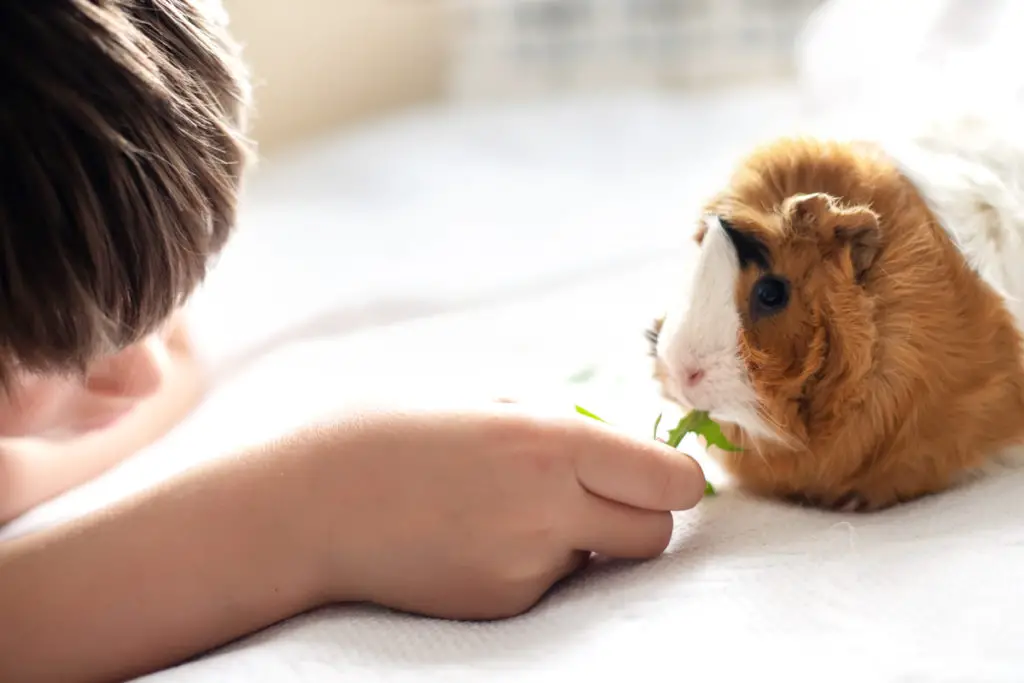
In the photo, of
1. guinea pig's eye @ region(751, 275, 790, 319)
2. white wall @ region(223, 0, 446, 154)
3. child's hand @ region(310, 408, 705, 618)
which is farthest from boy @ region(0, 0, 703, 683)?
white wall @ region(223, 0, 446, 154)

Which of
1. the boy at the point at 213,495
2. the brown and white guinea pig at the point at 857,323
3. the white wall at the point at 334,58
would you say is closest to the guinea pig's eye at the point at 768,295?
the brown and white guinea pig at the point at 857,323

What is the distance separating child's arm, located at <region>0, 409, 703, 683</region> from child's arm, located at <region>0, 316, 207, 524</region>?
0.12m

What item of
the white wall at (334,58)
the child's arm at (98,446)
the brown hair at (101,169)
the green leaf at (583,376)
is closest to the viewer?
the brown hair at (101,169)

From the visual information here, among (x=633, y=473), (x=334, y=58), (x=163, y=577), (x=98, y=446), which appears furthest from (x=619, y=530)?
(x=334, y=58)

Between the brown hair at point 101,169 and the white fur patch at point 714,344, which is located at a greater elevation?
the brown hair at point 101,169

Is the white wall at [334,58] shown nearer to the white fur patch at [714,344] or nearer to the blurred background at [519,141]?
the blurred background at [519,141]

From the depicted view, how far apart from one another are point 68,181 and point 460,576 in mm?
297

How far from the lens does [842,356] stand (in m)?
0.63

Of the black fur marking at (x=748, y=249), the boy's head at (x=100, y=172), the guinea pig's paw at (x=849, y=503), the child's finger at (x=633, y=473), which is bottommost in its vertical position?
the guinea pig's paw at (x=849, y=503)

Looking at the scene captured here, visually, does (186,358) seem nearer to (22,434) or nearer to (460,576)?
(22,434)

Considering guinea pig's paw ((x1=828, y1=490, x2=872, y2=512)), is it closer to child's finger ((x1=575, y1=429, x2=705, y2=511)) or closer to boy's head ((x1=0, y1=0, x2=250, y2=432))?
child's finger ((x1=575, y1=429, x2=705, y2=511))

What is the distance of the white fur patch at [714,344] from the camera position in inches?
25.1

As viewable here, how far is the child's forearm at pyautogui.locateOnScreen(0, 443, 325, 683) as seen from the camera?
594 mm

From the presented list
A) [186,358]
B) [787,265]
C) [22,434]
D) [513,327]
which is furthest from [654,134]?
[22,434]
